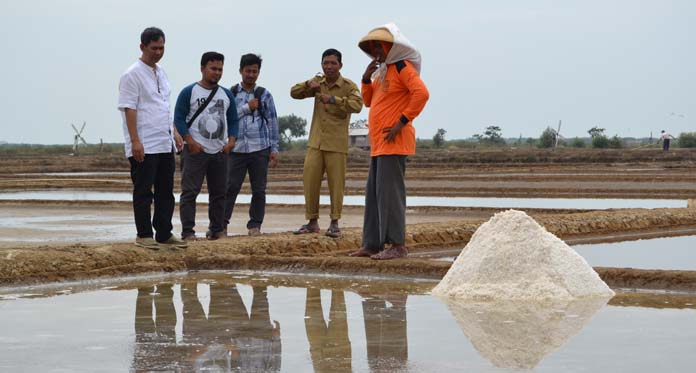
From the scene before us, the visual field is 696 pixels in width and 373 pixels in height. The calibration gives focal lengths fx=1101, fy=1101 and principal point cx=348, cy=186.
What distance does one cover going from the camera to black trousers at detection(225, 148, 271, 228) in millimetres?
9109

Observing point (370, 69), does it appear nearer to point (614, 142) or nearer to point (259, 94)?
point (259, 94)

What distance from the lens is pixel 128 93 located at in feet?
24.1

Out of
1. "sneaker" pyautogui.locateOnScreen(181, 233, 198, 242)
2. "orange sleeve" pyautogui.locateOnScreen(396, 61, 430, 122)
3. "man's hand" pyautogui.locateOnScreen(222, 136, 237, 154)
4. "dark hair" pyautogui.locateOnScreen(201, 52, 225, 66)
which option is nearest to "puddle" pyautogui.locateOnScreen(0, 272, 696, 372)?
"orange sleeve" pyautogui.locateOnScreen(396, 61, 430, 122)

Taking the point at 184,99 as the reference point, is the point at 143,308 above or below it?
below

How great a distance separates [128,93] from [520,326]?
3.65 metres

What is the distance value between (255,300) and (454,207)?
381 inches

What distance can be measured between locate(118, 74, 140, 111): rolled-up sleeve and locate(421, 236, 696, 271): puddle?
7.73ft

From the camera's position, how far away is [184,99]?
8508 millimetres

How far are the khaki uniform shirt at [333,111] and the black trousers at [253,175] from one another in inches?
27.8

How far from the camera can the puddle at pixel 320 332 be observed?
388 cm

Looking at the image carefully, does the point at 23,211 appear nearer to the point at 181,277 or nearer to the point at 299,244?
the point at 299,244

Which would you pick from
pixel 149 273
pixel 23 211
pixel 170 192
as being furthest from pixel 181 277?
pixel 23 211

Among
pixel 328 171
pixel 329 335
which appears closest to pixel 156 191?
pixel 328 171

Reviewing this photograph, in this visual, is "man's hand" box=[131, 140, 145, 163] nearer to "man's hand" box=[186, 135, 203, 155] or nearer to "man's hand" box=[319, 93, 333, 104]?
"man's hand" box=[186, 135, 203, 155]
